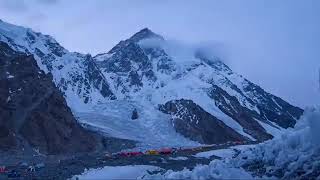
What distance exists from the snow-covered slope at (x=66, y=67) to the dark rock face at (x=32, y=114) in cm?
5706

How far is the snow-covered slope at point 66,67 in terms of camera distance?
17050 cm

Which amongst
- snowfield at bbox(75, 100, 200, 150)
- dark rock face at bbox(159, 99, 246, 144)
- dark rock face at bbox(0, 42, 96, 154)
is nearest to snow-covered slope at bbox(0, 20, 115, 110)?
snowfield at bbox(75, 100, 200, 150)

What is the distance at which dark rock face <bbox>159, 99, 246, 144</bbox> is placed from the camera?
470ft

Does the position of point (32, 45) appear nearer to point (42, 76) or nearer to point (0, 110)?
point (42, 76)

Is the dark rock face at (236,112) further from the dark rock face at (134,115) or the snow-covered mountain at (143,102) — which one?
the dark rock face at (134,115)

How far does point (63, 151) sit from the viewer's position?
94688 mm

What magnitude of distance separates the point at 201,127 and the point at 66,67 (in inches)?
2264

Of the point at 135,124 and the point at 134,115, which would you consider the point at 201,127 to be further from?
the point at 134,115

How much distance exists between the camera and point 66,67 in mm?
185750

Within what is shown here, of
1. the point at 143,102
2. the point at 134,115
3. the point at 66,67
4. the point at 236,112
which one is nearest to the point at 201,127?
the point at 134,115

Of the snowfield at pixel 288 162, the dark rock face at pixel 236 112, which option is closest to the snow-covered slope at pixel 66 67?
the dark rock face at pixel 236 112

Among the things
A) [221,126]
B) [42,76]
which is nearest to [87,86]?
[221,126]

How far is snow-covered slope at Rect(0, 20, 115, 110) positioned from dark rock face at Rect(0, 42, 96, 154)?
187 feet

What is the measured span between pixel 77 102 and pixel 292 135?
154m
